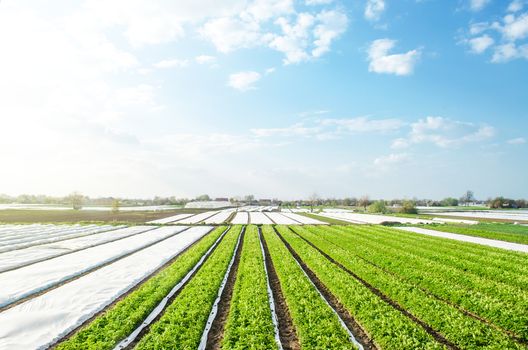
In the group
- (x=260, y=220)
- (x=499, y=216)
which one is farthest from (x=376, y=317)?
(x=499, y=216)

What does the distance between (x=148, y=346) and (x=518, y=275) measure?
17.3 meters

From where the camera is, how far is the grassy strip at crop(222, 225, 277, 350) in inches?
305

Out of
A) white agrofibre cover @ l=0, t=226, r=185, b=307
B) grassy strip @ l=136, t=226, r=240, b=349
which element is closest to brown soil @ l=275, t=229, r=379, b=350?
grassy strip @ l=136, t=226, r=240, b=349

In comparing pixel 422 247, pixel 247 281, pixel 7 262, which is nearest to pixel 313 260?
pixel 247 281

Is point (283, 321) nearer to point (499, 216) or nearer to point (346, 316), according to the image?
point (346, 316)

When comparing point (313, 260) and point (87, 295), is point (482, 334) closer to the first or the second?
point (313, 260)

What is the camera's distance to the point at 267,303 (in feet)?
34.3

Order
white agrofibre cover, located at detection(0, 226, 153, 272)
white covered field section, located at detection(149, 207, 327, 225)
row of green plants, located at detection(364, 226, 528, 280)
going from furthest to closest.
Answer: white covered field section, located at detection(149, 207, 327, 225) → white agrofibre cover, located at detection(0, 226, 153, 272) → row of green plants, located at detection(364, 226, 528, 280)

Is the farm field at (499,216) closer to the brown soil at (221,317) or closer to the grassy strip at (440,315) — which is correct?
the grassy strip at (440,315)

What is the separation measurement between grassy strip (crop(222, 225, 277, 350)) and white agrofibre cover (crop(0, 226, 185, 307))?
888 cm

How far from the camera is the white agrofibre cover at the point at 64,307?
8.17 metres

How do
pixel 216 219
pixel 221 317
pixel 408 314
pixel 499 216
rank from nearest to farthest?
1. pixel 221 317
2. pixel 408 314
3. pixel 216 219
4. pixel 499 216

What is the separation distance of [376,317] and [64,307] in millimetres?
11056

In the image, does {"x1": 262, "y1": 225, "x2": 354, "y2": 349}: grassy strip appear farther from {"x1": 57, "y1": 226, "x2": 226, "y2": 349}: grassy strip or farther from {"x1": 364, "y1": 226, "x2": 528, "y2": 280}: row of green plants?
{"x1": 364, "y1": 226, "x2": 528, "y2": 280}: row of green plants
